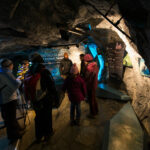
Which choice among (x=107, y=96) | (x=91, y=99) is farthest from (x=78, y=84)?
(x=107, y=96)

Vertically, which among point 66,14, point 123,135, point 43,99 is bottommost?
point 123,135

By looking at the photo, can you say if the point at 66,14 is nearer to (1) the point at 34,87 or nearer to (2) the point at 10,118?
(1) the point at 34,87

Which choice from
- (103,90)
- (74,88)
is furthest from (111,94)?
(74,88)

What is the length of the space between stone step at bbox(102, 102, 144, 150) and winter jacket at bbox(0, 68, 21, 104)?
94.9 inches

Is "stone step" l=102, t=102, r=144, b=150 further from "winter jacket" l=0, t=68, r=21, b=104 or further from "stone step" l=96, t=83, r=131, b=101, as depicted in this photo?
"winter jacket" l=0, t=68, r=21, b=104

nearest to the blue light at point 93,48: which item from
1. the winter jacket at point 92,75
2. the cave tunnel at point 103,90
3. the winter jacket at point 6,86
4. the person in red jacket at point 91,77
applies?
the cave tunnel at point 103,90

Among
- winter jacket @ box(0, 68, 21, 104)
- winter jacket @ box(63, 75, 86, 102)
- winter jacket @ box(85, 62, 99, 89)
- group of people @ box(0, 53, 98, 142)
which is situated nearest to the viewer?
group of people @ box(0, 53, 98, 142)

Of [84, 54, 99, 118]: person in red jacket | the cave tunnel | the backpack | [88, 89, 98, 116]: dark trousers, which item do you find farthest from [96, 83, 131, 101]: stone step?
the backpack

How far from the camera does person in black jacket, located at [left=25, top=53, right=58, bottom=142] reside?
85.6 inches

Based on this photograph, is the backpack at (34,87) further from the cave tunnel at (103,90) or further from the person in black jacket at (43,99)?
the cave tunnel at (103,90)

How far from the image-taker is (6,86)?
231 cm

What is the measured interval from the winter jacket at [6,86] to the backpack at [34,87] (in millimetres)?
492

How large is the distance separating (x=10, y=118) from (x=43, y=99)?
3.61ft

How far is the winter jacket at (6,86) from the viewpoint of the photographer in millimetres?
2274
